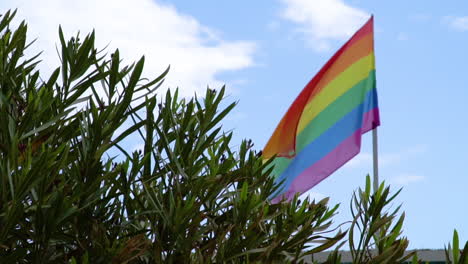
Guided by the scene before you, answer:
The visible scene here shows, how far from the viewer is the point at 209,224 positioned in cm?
453

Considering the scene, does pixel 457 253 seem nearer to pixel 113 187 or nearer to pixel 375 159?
pixel 113 187

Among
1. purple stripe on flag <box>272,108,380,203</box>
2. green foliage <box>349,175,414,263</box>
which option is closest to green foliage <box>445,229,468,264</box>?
green foliage <box>349,175,414,263</box>

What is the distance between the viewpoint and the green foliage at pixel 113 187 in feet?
13.0

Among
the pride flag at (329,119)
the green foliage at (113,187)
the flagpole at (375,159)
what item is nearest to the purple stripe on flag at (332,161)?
the pride flag at (329,119)

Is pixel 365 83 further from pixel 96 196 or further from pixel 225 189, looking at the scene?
pixel 96 196

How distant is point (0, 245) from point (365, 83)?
26.2 ft

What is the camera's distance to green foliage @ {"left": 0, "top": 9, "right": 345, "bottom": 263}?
13.0ft

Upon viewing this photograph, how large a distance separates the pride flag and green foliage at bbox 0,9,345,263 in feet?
18.0

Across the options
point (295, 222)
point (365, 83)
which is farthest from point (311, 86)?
point (295, 222)

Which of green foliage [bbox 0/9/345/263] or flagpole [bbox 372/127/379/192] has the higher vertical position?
flagpole [bbox 372/127/379/192]

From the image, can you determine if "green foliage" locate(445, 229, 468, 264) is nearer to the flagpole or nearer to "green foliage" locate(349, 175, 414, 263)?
"green foliage" locate(349, 175, 414, 263)

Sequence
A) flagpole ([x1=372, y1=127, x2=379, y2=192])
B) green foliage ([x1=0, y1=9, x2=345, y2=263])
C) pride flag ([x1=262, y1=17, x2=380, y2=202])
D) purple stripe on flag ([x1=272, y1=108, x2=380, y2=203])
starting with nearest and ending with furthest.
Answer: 1. green foliage ([x1=0, y1=9, x2=345, y2=263])
2. flagpole ([x1=372, y1=127, x2=379, y2=192])
3. purple stripe on flag ([x1=272, y1=108, x2=380, y2=203])
4. pride flag ([x1=262, y1=17, x2=380, y2=202])

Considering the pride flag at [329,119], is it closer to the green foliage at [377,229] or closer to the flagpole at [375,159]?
the flagpole at [375,159]

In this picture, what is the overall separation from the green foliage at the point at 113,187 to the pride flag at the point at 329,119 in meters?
5.47
